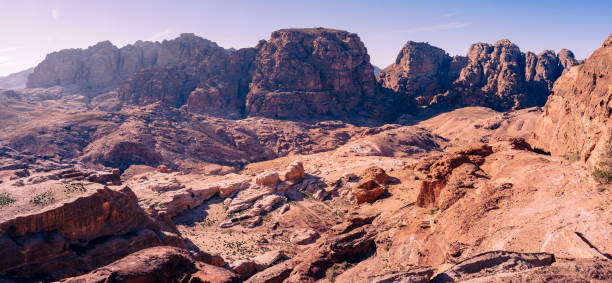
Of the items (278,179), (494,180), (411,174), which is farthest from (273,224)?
(494,180)

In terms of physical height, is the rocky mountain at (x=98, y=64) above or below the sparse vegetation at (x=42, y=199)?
above

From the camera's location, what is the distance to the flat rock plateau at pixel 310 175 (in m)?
9.55

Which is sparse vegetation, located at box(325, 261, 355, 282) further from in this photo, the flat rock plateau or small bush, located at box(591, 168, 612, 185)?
small bush, located at box(591, 168, 612, 185)

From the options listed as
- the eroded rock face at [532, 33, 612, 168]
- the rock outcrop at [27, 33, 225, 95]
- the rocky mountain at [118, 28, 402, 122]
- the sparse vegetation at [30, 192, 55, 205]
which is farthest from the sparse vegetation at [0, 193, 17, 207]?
the rock outcrop at [27, 33, 225, 95]

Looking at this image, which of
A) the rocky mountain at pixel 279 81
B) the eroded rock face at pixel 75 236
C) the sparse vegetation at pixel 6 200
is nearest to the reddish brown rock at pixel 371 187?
the eroded rock face at pixel 75 236

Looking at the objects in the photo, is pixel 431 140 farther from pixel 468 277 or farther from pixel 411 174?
pixel 468 277

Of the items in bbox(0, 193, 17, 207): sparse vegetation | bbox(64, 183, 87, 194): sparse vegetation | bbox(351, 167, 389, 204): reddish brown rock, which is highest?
bbox(0, 193, 17, 207): sparse vegetation

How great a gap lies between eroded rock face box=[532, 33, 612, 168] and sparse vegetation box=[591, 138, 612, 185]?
1.21ft

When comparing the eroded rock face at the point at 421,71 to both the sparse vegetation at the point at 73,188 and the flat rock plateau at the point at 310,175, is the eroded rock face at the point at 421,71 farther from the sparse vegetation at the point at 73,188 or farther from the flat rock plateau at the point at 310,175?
the sparse vegetation at the point at 73,188

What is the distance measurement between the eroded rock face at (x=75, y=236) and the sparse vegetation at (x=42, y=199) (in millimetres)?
736

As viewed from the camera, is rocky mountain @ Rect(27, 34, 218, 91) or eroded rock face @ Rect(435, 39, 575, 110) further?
rocky mountain @ Rect(27, 34, 218, 91)

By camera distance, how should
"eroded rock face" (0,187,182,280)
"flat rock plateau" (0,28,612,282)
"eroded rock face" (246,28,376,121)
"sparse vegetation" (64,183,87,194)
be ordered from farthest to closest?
"eroded rock face" (246,28,376,121), "sparse vegetation" (64,183,87,194), "eroded rock face" (0,187,182,280), "flat rock plateau" (0,28,612,282)

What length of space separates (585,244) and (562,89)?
48.3 ft

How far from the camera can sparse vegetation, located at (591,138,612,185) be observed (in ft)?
28.6
